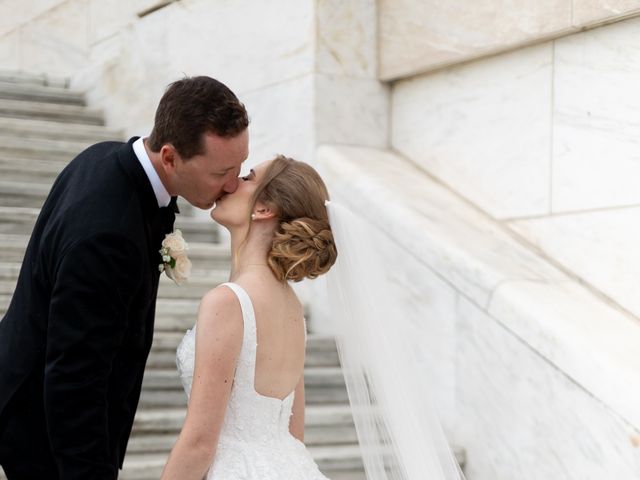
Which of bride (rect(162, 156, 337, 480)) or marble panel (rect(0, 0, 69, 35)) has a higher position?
marble panel (rect(0, 0, 69, 35))

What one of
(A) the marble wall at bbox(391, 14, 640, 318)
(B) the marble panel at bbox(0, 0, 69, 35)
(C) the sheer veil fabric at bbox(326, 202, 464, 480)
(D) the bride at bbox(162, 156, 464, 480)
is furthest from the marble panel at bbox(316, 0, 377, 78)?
(B) the marble panel at bbox(0, 0, 69, 35)

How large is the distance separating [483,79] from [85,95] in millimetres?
4132

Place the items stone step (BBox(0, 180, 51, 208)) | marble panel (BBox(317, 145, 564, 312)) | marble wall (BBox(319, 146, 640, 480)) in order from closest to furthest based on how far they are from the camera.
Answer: marble wall (BBox(319, 146, 640, 480)), marble panel (BBox(317, 145, 564, 312)), stone step (BBox(0, 180, 51, 208))

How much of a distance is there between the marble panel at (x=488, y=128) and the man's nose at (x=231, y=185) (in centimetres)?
323

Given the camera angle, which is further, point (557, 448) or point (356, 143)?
point (356, 143)

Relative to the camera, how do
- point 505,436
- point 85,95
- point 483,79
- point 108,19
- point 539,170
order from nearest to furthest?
point 505,436 → point 539,170 → point 483,79 → point 85,95 → point 108,19

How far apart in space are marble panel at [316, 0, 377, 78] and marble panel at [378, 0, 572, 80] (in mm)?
76

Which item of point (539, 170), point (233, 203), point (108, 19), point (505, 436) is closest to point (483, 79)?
point (539, 170)

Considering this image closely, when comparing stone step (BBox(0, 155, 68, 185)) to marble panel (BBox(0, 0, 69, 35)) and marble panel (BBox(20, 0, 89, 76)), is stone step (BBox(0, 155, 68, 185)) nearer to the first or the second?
marble panel (BBox(20, 0, 89, 76))

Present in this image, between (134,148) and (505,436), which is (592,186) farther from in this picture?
(134,148)

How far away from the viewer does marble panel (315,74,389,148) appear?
23.2 feet

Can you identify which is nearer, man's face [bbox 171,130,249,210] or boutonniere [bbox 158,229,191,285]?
man's face [bbox 171,130,249,210]

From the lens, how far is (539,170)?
620cm

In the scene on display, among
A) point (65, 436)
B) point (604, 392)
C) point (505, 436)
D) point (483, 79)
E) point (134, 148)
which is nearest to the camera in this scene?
point (65, 436)
